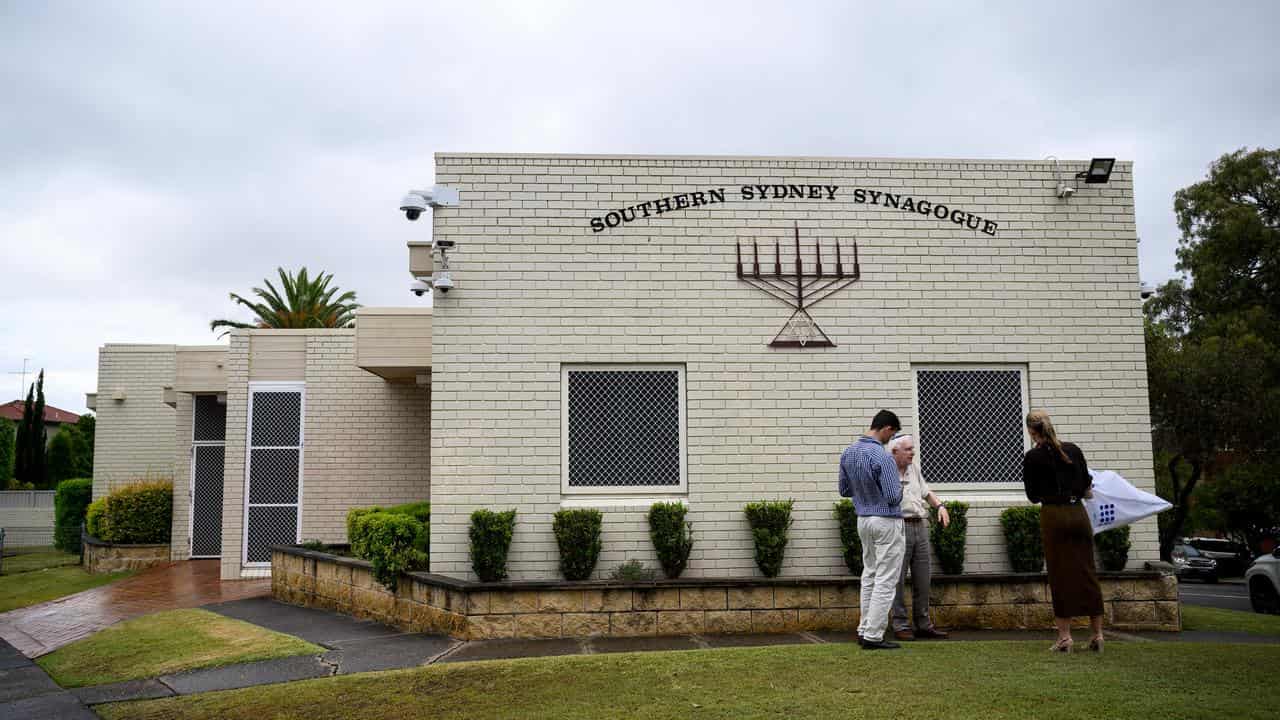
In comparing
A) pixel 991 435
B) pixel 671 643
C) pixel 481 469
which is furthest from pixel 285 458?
pixel 991 435

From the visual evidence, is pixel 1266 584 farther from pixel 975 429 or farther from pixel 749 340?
pixel 749 340

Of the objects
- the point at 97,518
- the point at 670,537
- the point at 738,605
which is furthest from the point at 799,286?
the point at 97,518

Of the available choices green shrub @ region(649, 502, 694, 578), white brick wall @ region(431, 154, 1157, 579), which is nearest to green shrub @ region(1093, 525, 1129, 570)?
white brick wall @ region(431, 154, 1157, 579)

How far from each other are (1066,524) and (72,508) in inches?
863

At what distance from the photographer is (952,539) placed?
8.97 meters

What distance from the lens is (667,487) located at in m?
9.28

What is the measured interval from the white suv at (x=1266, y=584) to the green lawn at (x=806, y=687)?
26.5 feet

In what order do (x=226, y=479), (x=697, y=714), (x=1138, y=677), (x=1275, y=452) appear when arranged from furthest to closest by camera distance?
(x=1275, y=452) → (x=226, y=479) → (x=1138, y=677) → (x=697, y=714)

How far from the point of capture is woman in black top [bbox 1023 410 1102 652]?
671cm

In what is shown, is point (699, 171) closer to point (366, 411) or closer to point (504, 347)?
point (504, 347)

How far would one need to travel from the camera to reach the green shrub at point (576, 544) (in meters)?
8.88

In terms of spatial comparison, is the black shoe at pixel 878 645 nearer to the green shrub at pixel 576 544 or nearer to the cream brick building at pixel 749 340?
the cream brick building at pixel 749 340

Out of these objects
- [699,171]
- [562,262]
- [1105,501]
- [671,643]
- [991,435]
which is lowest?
[671,643]

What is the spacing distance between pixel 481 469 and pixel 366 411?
6.43 metres
